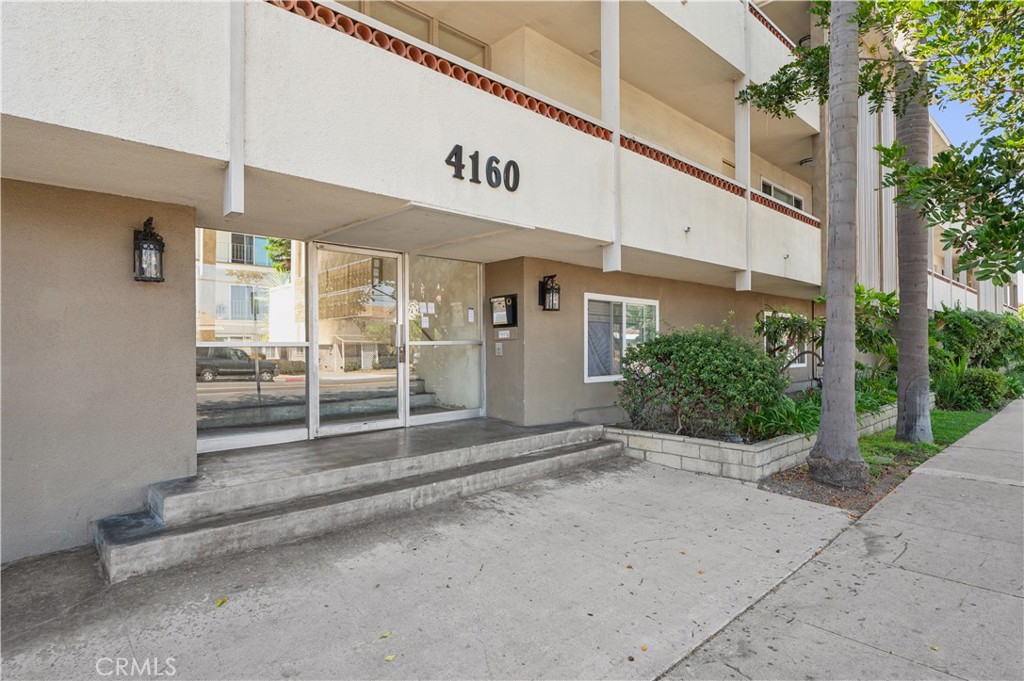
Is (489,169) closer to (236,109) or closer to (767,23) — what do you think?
(236,109)

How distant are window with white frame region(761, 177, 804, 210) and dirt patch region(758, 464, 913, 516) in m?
7.75

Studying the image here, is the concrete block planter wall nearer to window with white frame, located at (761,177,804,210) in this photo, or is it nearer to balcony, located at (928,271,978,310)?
window with white frame, located at (761,177,804,210)

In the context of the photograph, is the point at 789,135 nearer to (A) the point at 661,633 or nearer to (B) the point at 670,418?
(B) the point at 670,418

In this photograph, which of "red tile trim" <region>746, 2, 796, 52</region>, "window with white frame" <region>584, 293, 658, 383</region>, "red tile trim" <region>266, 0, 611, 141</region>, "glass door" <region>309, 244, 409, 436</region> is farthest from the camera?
"red tile trim" <region>746, 2, 796, 52</region>

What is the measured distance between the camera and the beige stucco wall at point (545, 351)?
754 centimetres

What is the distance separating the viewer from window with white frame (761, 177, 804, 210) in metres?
12.6

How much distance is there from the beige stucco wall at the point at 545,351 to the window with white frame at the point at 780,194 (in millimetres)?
5840

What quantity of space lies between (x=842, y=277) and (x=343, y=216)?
18.4 feet

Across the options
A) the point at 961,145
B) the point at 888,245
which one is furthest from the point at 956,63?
the point at 888,245

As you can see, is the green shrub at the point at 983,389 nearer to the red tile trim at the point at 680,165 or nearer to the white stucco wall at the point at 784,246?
the white stucco wall at the point at 784,246

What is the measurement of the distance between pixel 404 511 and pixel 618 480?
2.66m

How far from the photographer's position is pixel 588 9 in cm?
687

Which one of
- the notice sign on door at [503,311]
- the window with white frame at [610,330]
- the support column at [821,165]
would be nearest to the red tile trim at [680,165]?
the window with white frame at [610,330]

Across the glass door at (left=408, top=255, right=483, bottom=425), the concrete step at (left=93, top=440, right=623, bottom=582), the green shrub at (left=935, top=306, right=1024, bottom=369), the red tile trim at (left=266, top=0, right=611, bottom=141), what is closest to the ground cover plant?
the concrete step at (left=93, top=440, right=623, bottom=582)
